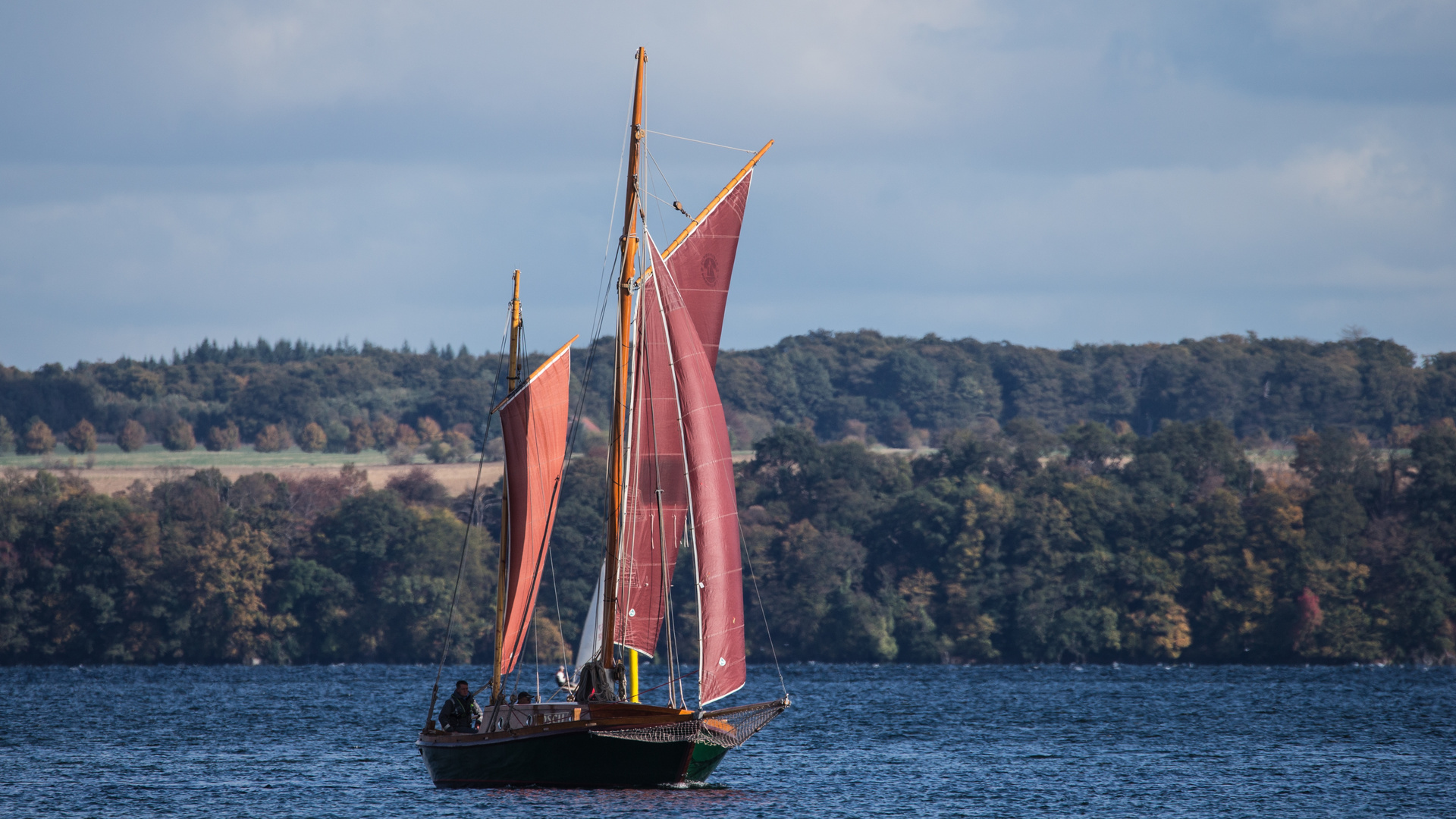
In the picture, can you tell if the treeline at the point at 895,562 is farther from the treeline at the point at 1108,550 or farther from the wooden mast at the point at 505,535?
the wooden mast at the point at 505,535

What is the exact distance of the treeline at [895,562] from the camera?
134125 millimetres

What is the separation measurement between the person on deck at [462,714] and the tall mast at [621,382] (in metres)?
4.23

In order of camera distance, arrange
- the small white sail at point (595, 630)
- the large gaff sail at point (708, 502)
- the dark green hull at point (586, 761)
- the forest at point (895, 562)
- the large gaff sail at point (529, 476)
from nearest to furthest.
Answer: the large gaff sail at point (708, 502)
the dark green hull at point (586, 761)
the small white sail at point (595, 630)
the large gaff sail at point (529, 476)
the forest at point (895, 562)

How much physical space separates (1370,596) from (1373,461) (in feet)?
46.5

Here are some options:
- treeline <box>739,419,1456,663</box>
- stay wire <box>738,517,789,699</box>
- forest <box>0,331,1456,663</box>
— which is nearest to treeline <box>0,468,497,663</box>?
forest <box>0,331,1456,663</box>

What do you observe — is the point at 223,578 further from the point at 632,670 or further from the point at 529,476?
the point at 632,670

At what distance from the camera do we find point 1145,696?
4018 inches

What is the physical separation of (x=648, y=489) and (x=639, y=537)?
1.23 meters

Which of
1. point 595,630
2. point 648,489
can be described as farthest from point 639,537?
point 595,630

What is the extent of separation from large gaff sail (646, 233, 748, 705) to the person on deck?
24.2ft

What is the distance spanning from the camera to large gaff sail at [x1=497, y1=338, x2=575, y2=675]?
4934 centimetres

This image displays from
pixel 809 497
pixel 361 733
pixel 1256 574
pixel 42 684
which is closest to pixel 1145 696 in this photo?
pixel 1256 574

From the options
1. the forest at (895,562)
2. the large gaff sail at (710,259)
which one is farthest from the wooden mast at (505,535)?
the forest at (895,562)

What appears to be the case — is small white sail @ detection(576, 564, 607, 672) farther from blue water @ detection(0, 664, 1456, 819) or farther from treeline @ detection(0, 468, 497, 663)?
treeline @ detection(0, 468, 497, 663)
